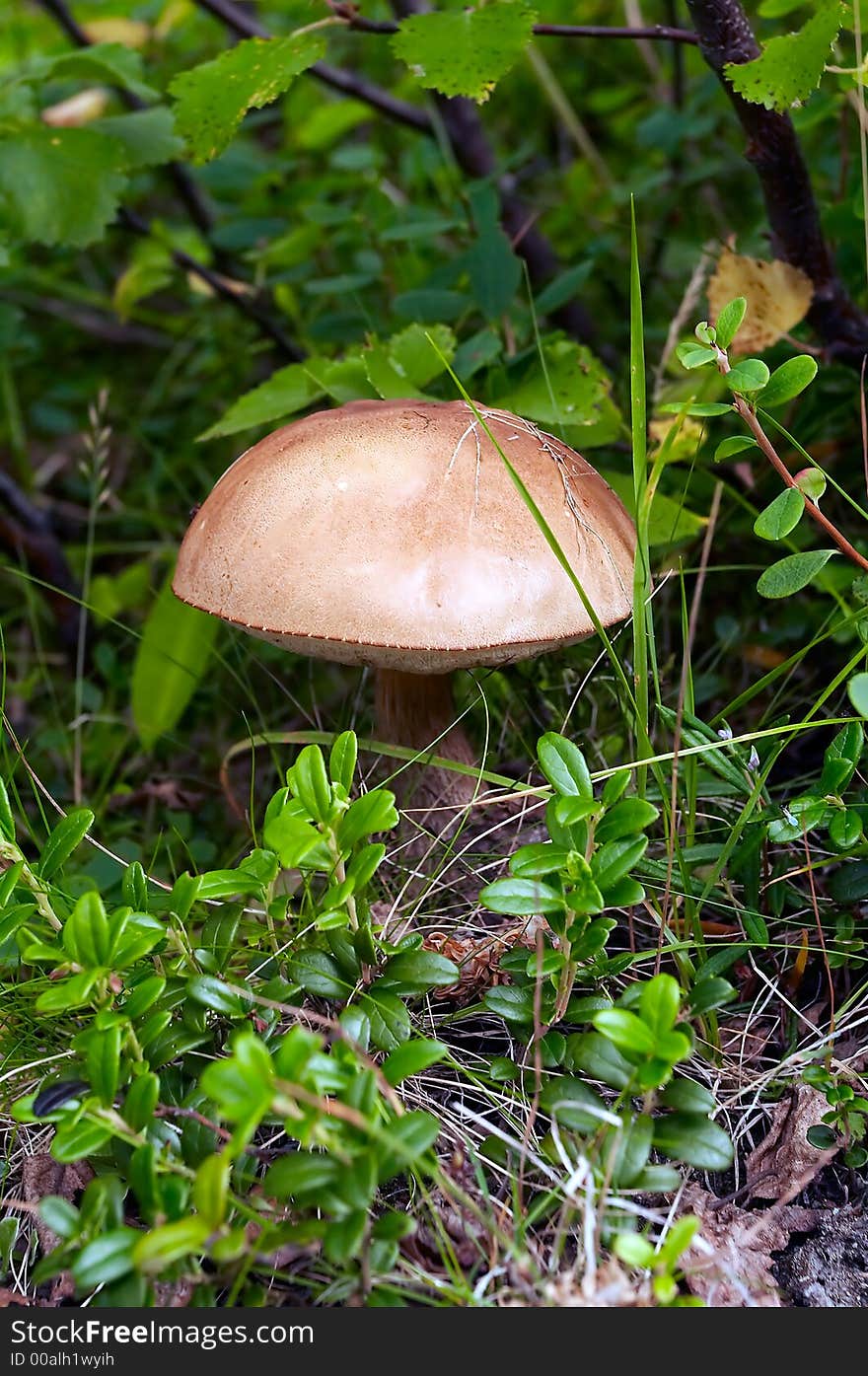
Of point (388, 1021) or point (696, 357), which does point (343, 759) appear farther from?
point (696, 357)

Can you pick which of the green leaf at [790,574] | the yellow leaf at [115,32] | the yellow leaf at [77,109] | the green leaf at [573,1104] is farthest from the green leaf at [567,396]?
the yellow leaf at [115,32]

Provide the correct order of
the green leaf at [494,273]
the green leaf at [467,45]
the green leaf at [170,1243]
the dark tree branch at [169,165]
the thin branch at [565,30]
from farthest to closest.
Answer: the dark tree branch at [169,165]
the green leaf at [494,273]
the thin branch at [565,30]
the green leaf at [467,45]
the green leaf at [170,1243]

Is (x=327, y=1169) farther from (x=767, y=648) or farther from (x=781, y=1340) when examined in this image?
(x=767, y=648)

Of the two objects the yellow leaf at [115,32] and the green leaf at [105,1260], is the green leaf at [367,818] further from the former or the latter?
the yellow leaf at [115,32]

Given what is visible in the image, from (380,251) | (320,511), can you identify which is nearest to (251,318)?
(380,251)

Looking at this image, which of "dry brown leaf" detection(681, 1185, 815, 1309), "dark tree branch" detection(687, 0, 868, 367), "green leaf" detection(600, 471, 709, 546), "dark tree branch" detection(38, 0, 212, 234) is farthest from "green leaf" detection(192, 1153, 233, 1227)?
"dark tree branch" detection(38, 0, 212, 234)

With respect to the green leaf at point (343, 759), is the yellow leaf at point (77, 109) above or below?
above
